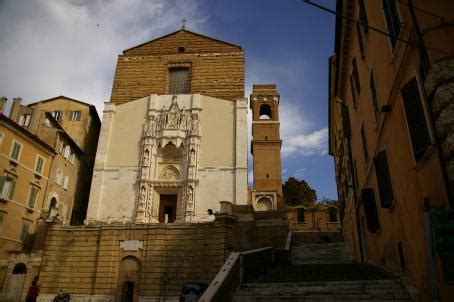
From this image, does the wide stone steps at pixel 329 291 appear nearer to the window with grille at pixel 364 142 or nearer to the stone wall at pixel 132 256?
the window with grille at pixel 364 142

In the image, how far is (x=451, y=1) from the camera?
6.88 m

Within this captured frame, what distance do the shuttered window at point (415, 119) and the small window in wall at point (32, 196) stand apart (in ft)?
74.7

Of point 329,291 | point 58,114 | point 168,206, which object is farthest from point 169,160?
point 329,291

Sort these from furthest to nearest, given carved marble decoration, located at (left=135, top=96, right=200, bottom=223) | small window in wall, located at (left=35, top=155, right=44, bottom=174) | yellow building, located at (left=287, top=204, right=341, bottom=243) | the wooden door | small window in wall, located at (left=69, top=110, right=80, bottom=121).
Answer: yellow building, located at (left=287, top=204, right=341, bottom=243) < small window in wall, located at (left=69, top=110, right=80, bottom=121) < the wooden door < carved marble decoration, located at (left=135, top=96, right=200, bottom=223) < small window in wall, located at (left=35, top=155, right=44, bottom=174)

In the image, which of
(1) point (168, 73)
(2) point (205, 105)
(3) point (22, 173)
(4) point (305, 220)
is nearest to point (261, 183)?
(4) point (305, 220)

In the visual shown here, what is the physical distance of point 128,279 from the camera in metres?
20.9

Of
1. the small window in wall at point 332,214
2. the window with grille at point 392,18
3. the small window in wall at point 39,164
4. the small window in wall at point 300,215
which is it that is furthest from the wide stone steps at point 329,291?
the small window in wall at point 332,214

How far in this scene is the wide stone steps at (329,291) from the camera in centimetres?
835

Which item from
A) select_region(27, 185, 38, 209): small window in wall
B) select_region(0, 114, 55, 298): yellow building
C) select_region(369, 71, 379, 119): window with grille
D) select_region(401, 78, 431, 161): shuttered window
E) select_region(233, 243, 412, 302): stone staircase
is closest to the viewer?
select_region(401, 78, 431, 161): shuttered window

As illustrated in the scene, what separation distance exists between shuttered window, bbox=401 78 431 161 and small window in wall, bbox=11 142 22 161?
2188 cm

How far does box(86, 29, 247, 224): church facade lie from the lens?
27344 mm

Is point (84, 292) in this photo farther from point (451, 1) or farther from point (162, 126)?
point (451, 1)

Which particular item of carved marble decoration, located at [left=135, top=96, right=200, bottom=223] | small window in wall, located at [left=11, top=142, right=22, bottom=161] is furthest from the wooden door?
small window in wall, located at [left=11, top=142, right=22, bottom=161]

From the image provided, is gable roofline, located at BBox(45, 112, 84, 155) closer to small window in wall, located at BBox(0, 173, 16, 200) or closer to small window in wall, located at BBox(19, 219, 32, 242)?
small window in wall, located at BBox(0, 173, 16, 200)
